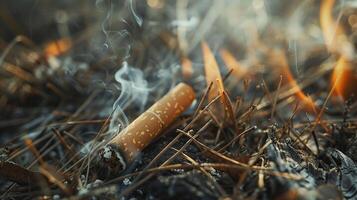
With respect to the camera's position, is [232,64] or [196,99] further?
[232,64]

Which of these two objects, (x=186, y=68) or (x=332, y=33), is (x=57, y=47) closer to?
(x=186, y=68)

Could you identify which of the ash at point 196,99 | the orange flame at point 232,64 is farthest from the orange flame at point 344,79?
the orange flame at point 232,64

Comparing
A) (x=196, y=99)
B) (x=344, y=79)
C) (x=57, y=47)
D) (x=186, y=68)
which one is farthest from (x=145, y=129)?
(x=57, y=47)

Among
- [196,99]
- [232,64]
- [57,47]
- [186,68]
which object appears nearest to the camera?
[196,99]

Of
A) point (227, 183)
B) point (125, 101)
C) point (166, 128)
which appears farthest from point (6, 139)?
point (227, 183)

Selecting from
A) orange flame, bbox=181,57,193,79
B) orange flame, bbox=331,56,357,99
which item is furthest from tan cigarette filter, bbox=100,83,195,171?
orange flame, bbox=331,56,357,99

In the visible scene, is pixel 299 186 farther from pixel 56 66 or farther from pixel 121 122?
pixel 56 66

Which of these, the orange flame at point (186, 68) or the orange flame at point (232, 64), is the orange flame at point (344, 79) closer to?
the orange flame at point (232, 64)
